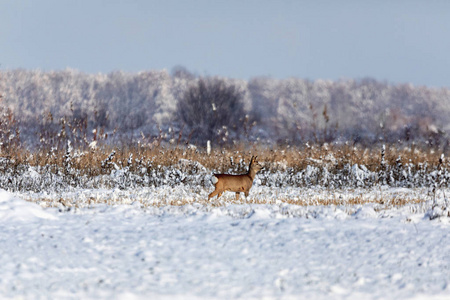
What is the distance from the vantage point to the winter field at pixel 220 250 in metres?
4.92

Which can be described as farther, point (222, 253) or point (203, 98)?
point (203, 98)

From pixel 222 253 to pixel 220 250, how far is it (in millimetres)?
98

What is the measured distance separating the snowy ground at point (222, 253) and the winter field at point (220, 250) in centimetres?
Result: 1

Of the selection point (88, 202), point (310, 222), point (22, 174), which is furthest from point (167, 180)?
→ point (310, 222)

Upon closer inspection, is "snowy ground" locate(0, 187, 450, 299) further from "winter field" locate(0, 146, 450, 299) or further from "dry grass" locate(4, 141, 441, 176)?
"dry grass" locate(4, 141, 441, 176)

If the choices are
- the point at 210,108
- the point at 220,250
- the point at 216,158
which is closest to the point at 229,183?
the point at 220,250

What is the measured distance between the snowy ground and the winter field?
1 cm

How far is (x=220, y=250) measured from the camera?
235 inches

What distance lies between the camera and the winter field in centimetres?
492

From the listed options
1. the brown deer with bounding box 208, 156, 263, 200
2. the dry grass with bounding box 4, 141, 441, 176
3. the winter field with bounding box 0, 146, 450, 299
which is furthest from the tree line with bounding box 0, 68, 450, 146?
the winter field with bounding box 0, 146, 450, 299

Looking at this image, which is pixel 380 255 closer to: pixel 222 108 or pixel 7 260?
pixel 7 260

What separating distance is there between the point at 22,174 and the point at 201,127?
33.0 meters

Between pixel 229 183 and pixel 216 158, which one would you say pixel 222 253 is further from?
pixel 216 158

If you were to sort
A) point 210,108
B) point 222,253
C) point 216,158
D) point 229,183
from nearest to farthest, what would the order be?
point 222,253, point 229,183, point 216,158, point 210,108
